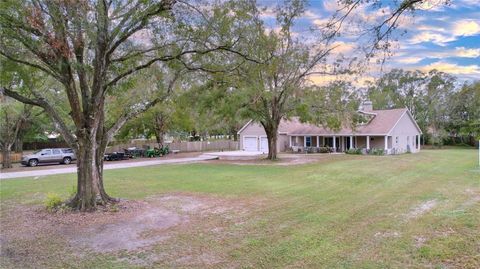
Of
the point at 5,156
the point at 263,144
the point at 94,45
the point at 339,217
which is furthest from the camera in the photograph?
the point at 263,144

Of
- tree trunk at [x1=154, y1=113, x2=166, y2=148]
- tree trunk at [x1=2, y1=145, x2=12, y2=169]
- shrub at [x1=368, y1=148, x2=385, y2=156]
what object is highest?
tree trunk at [x1=154, y1=113, x2=166, y2=148]

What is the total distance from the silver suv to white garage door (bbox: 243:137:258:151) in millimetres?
19098

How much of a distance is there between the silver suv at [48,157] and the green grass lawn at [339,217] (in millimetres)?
12338

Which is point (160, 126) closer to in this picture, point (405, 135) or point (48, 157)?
point (48, 157)

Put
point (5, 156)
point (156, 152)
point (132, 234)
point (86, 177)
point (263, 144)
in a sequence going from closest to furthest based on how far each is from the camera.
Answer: point (132, 234) < point (86, 177) < point (5, 156) < point (156, 152) < point (263, 144)

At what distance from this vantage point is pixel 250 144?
41.1 m

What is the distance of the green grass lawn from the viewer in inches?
215

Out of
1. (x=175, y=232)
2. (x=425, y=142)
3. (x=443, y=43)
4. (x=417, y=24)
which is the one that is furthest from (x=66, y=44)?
(x=425, y=142)

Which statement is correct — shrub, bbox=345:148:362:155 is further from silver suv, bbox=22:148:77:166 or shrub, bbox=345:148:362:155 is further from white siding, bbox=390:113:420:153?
silver suv, bbox=22:148:77:166

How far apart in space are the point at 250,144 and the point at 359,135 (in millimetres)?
12816

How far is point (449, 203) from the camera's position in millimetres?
9492

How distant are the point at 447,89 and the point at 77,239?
51.0 m

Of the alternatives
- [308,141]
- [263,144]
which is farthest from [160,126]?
[308,141]

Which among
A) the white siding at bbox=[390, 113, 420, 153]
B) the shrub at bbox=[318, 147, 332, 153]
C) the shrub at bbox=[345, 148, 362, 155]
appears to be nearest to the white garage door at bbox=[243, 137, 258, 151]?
the shrub at bbox=[318, 147, 332, 153]
